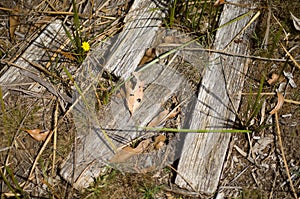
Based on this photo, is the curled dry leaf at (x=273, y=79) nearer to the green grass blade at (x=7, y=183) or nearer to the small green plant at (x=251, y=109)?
the small green plant at (x=251, y=109)

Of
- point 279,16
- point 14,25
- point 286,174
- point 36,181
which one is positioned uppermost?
point 279,16

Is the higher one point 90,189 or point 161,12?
point 161,12

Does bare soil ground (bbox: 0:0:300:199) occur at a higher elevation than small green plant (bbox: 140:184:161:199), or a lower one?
higher

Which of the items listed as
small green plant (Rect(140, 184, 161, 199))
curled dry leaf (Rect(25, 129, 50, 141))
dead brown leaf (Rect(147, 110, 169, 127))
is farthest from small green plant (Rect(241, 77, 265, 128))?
curled dry leaf (Rect(25, 129, 50, 141))

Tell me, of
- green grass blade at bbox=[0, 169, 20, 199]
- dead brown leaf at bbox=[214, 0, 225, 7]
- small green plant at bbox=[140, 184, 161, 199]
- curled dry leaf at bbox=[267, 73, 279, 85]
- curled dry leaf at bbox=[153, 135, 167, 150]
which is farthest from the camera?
dead brown leaf at bbox=[214, 0, 225, 7]

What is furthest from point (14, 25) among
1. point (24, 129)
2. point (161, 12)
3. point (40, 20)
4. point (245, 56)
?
point (245, 56)

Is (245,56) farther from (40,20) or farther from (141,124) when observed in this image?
(40,20)

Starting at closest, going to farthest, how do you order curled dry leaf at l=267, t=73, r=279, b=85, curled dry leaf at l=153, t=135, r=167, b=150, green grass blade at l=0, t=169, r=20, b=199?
1. green grass blade at l=0, t=169, r=20, b=199
2. curled dry leaf at l=153, t=135, r=167, b=150
3. curled dry leaf at l=267, t=73, r=279, b=85

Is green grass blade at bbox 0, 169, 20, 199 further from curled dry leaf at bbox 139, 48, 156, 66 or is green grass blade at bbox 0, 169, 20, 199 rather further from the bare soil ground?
curled dry leaf at bbox 139, 48, 156, 66
